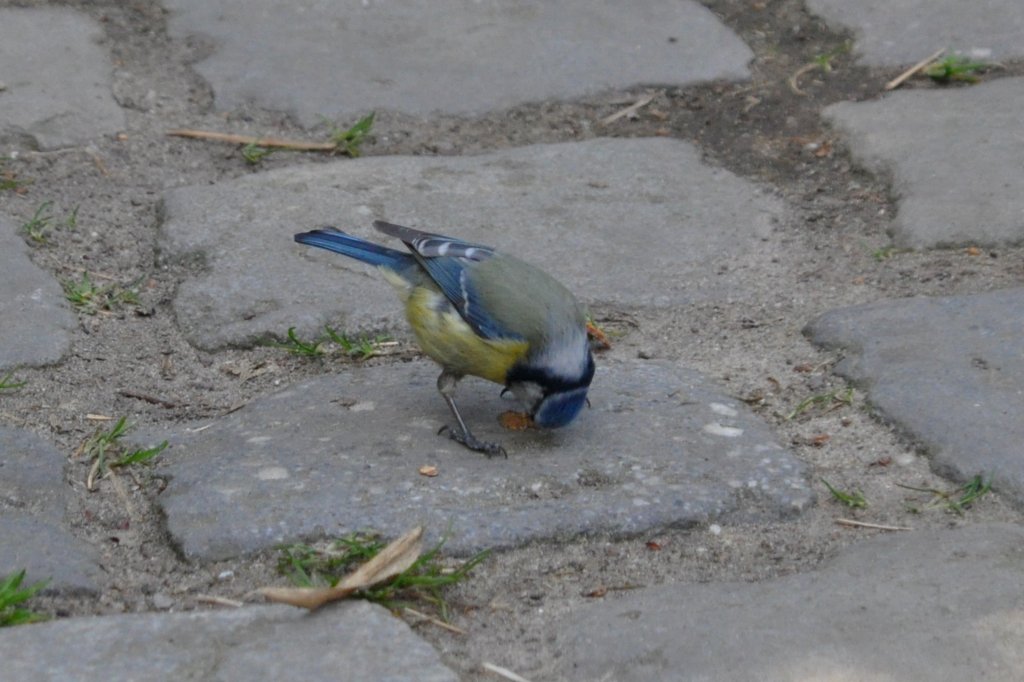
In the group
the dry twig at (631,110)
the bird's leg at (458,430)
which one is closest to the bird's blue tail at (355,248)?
the bird's leg at (458,430)

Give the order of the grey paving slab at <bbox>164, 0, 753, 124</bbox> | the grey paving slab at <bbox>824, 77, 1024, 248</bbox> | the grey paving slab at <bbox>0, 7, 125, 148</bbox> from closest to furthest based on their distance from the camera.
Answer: the grey paving slab at <bbox>824, 77, 1024, 248</bbox> → the grey paving slab at <bbox>0, 7, 125, 148</bbox> → the grey paving slab at <bbox>164, 0, 753, 124</bbox>

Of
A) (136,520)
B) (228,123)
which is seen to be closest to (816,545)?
(136,520)

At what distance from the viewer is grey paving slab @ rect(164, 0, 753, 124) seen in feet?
12.4

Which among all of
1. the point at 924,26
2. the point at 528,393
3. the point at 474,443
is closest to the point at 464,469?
the point at 474,443

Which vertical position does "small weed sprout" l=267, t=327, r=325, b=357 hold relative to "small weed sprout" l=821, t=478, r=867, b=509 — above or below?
below

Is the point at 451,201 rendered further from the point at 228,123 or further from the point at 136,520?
the point at 136,520

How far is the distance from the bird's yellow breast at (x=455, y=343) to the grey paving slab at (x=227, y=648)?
952 millimetres

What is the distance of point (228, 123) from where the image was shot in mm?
3670

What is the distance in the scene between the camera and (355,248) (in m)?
3.02

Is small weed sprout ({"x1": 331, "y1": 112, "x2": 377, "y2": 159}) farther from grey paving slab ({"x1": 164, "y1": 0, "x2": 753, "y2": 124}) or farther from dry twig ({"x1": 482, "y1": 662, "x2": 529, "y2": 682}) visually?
dry twig ({"x1": 482, "y1": 662, "x2": 529, "y2": 682})

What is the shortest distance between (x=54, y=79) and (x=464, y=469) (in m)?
1.86

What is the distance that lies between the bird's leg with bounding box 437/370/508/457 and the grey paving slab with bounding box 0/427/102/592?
685mm

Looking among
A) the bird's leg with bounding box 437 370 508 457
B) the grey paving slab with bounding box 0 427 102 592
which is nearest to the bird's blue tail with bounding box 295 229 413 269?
the bird's leg with bounding box 437 370 508 457

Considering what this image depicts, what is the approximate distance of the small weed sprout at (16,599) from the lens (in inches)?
76.6
